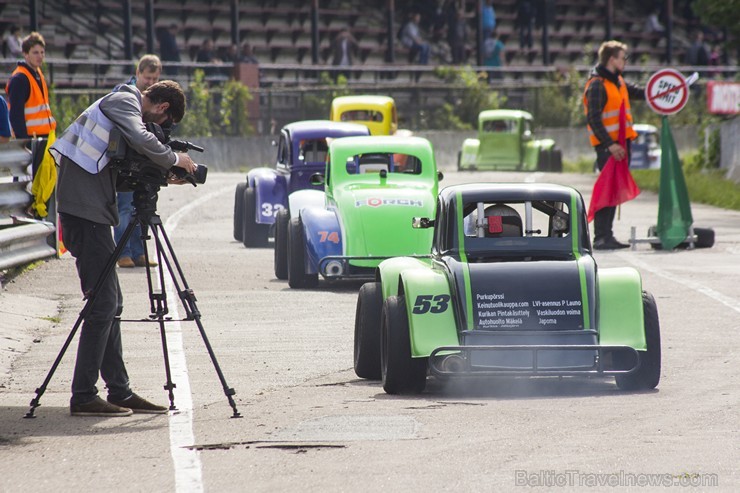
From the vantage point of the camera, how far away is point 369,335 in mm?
9367

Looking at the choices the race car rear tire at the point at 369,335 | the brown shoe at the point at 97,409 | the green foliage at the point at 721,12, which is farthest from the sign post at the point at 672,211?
the green foliage at the point at 721,12

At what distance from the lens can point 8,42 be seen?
3167 cm

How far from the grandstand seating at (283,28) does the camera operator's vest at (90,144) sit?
2447 centimetres

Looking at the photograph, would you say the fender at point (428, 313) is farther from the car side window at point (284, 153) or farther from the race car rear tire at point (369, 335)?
the car side window at point (284, 153)

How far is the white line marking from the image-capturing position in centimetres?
1309

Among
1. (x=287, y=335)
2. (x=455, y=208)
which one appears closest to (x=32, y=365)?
(x=287, y=335)

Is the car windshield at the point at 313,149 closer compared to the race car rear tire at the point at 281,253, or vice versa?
the race car rear tire at the point at 281,253

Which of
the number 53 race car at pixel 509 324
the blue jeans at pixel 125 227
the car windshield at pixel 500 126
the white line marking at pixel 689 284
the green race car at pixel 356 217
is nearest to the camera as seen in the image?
the number 53 race car at pixel 509 324

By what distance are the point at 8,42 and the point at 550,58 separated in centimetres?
2246

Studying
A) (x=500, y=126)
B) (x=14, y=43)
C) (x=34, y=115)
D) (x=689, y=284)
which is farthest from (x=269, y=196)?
(x=500, y=126)

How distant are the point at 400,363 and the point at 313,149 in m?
10.6

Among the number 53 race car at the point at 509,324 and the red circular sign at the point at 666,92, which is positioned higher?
the red circular sign at the point at 666,92

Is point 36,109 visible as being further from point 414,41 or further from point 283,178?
point 414,41

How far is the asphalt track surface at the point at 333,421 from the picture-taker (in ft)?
21.5
